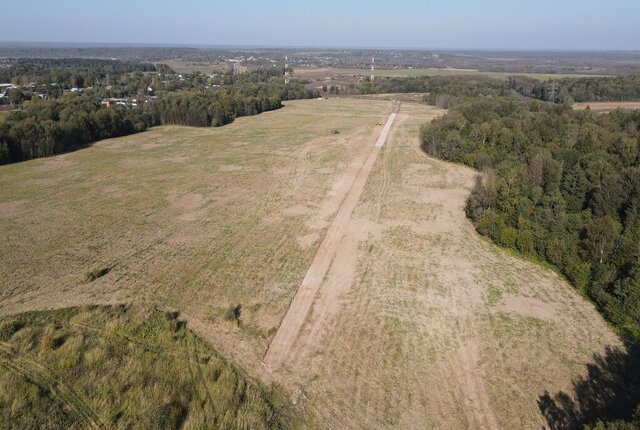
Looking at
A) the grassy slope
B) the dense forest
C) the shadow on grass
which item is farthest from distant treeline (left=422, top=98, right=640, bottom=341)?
the grassy slope

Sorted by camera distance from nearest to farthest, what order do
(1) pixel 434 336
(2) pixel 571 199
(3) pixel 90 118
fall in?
1. (1) pixel 434 336
2. (2) pixel 571 199
3. (3) pixel 90 118

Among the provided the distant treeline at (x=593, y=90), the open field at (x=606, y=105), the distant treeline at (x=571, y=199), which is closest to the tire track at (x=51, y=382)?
the distant treeline at (x=571, y=199)

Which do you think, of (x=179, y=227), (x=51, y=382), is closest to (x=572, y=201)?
(x=179, y=227)

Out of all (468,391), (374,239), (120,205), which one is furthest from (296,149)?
(468,391)

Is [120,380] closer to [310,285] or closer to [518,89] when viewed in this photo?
[310,285]

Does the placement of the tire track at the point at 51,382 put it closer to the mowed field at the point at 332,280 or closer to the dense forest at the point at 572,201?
the mowed field at the point at 332,280

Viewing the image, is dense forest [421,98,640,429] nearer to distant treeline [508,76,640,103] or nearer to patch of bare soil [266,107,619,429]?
patch of bare soil [266,107,619,429]

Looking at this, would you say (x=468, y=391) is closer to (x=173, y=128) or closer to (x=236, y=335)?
(x=236, y=335)
